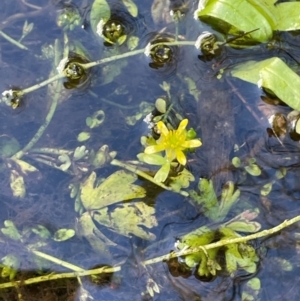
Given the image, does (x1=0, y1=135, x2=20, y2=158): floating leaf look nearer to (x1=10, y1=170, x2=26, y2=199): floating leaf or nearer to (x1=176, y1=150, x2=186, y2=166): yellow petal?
(x1=10, y1=170, x2=26, y2=199): floating leaf

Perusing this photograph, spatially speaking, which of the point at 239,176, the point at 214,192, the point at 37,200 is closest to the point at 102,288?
the point at 37,200

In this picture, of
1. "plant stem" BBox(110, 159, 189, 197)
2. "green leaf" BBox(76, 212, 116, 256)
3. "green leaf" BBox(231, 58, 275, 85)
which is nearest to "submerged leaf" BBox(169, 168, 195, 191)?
"plant stem" BBox(110, 159, 189, 197)

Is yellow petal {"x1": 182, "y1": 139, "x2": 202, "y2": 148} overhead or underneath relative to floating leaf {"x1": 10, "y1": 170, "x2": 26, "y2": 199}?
overhead

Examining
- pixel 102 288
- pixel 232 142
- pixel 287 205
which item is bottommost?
pixel 102 288

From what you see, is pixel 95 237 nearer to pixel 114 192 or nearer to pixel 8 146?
pixel 114 192

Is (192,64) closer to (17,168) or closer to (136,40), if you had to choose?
(136,40)

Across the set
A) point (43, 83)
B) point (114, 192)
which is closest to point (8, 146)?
point (43, 83)

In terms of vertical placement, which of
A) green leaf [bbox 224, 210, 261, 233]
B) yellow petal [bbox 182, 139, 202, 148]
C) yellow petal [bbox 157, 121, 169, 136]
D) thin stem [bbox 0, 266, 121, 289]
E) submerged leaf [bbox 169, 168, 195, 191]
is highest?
yellow petal [bbox 157, 121, 169, 136]

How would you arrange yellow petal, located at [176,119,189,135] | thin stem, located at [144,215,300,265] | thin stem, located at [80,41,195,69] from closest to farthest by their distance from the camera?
1. yellow petal, located at [176,119,189,135]
2. thin stem, located at [144,215,300,265]
3. thin stem, located at [80,41,195,69]
